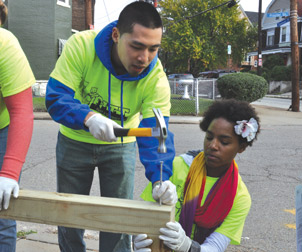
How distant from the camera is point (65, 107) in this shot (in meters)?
1.90

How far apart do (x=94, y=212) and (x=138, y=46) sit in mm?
829

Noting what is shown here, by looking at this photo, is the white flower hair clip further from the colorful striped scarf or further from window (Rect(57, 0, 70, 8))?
window (Rect(57, 0, 70, 8))

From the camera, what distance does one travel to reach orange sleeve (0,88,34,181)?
1814 millimetres

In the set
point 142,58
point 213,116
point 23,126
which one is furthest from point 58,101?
point 213,116

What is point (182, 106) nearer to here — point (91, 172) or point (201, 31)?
point (91, 172)

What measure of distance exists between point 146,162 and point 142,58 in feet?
1.76

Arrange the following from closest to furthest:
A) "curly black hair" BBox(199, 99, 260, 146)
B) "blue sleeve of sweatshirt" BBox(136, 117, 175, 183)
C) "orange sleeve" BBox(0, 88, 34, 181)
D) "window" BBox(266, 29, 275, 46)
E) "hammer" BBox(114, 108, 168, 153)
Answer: "hammer" BBox(114, 108, 168, 153)
"orange sleeve" BBox(0, 88, 34, 181)
"blue sleeve of sweatshirt" BBox(136, 117, 175, 183)
"curly black hair" BBox(199, 99, 260, 146)
"window" BBox(266, 29, 275, 46)

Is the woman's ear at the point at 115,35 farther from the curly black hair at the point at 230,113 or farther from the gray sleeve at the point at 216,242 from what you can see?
the gray sleeve at the point at 216,242

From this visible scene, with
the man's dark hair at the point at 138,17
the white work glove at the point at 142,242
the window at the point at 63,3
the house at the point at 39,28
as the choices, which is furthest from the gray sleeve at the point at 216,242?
the window at the point at 63,3

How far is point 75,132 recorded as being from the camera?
95.6 inches

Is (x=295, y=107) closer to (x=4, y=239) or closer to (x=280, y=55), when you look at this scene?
(x=4, y=239)

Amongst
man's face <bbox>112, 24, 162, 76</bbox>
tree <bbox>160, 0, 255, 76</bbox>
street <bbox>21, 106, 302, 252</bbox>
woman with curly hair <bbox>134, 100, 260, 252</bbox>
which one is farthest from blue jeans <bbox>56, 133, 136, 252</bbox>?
tree <bbox>160, 0, 255, 76</bbox>

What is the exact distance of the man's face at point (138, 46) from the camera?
1861mm

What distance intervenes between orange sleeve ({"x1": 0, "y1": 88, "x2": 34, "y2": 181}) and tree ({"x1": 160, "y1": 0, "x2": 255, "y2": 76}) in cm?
3472
